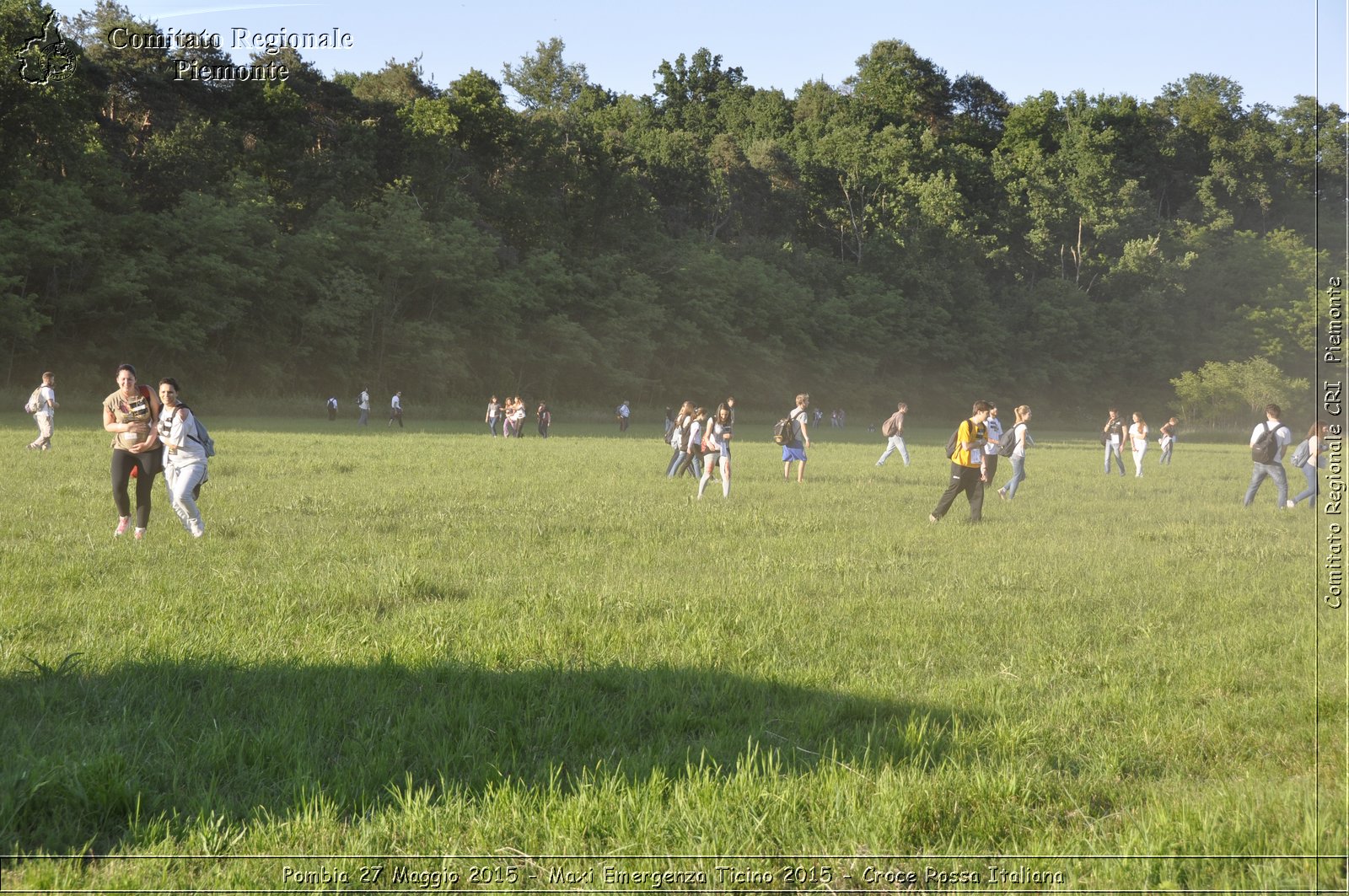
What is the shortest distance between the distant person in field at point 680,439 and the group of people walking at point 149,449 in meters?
11.6

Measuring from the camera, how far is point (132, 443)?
11172mm

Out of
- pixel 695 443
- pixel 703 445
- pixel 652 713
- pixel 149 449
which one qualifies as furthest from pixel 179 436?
pixel 695 443

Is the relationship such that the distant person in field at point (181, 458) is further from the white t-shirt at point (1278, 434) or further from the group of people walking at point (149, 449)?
the white t-shirt at point (1278, 434)

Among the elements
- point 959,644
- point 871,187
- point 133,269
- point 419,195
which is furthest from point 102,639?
point 871,187

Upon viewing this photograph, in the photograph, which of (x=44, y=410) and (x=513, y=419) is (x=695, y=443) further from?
(x=513, y=419)

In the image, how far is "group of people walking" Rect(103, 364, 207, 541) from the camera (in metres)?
11.1

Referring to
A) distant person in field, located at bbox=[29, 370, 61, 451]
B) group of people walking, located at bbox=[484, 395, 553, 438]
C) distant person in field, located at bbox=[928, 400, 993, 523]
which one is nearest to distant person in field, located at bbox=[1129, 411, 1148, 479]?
distant person in field, located at bbox=[928, 400, 993, 523]

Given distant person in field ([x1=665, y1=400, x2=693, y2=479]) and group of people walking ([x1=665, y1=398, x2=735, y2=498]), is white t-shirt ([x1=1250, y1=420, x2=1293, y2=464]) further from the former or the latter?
distant person in field ([x1=665, y1=400, x2=693, y2=479])

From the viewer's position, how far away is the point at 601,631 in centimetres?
728

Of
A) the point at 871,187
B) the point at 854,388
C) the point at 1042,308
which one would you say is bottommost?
the point at 854,388

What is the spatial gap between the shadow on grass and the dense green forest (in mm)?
3652

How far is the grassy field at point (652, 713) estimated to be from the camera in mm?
3779

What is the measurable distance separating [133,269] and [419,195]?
75.5 feet

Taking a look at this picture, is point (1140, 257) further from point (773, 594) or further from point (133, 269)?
point (773, 594)
